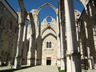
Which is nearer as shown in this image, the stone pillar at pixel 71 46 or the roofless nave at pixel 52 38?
the stone pillar at pixel 71 46

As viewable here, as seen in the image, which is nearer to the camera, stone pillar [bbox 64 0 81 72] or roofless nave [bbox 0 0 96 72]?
stone pillar [bbox 64 0 81 72]

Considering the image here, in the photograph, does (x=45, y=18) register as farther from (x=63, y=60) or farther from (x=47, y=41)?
(x=63, y=60)

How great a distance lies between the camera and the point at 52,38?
2211 centimetres

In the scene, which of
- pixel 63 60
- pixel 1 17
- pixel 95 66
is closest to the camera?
pixel 63 60

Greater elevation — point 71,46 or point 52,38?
point 52,38

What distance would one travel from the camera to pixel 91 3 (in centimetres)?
1246

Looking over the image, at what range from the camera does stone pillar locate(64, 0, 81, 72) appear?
5352 millimetres

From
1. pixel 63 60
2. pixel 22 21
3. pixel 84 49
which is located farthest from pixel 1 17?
pixel 84 49

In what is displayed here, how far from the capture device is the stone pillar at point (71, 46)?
5352mm

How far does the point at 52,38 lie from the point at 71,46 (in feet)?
53.7

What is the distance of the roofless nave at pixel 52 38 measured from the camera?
6.37 meters

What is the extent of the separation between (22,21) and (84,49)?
444 inches

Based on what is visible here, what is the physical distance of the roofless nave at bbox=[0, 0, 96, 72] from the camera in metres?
6.37

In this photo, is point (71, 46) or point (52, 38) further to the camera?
point (52, 38)
